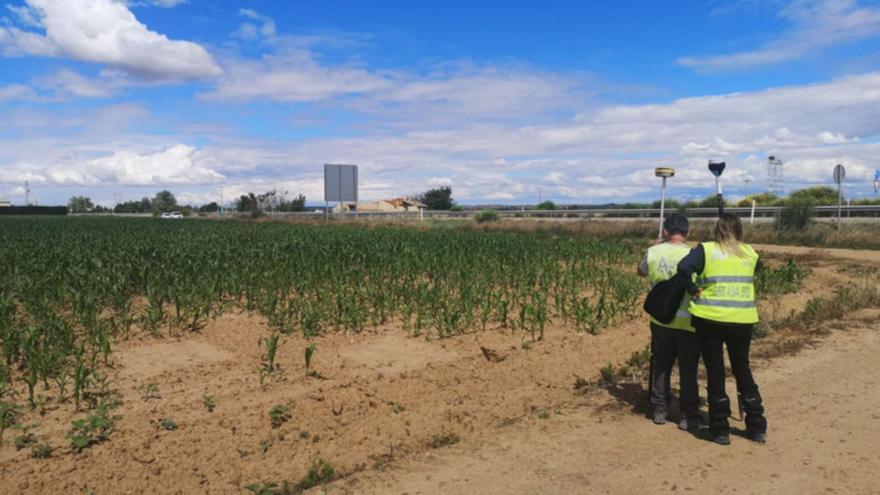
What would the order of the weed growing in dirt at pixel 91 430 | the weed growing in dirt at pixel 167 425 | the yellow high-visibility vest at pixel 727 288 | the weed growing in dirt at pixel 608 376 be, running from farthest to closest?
the weed growing in dirt at pixel 608 376 → the weed growing in dirt at pixel 167 425 → the yellow high-visibility vest at pixel 727 288 → the weed growing in dirt at pixel 91 430

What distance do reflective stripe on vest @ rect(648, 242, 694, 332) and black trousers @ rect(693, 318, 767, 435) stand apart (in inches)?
4.9

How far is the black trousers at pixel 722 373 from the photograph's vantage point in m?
5.21

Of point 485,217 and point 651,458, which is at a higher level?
Result: point 485,217

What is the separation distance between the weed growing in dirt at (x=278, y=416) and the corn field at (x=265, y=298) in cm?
190

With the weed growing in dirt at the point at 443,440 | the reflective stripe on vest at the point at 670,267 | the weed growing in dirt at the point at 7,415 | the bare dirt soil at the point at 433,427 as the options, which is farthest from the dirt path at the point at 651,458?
the weed growing in dirt at the point at 7,415

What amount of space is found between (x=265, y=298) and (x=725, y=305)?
7644 millimetres

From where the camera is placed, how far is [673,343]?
5.62 meters

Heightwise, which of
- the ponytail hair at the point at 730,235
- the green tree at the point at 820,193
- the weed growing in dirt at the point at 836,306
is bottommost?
the weed growing in dirt at the point at 836,306

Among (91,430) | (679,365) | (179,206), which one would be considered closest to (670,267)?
(679,365)

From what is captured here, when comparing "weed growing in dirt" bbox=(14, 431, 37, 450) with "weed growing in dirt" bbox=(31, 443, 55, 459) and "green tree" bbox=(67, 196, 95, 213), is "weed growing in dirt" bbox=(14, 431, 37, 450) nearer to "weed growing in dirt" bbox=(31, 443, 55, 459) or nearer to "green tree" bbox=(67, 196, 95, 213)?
"weed growing in dirt" bbox=(31, 443, 55, 459)

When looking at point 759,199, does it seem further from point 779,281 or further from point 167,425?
point 167,425

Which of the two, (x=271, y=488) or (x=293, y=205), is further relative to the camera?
(x=293, y=205)

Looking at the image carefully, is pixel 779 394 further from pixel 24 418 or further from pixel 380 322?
pixel 24 418

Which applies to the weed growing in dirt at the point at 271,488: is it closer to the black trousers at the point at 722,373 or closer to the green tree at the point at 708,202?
the black trousers at the point at 722,373
